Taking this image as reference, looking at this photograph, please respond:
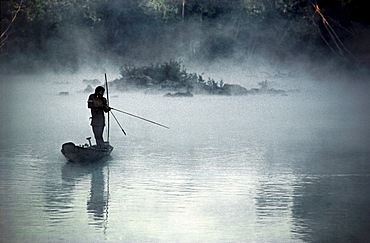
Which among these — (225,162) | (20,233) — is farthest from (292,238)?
(225,162)

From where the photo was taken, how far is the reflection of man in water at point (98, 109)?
9.48 meters

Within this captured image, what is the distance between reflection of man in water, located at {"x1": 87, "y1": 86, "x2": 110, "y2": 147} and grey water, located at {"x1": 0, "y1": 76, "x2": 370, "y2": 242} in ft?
1.46

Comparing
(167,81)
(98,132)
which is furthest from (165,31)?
(98,132)

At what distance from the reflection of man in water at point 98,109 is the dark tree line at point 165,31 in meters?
15.9

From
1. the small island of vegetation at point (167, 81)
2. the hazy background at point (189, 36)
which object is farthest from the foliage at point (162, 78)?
the hazy background at point (189, 36)

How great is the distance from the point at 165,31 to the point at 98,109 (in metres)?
16.3

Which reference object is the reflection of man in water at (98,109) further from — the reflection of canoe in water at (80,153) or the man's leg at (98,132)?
the reflection of canoe in water at (80,153)

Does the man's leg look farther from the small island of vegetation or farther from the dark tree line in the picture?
the dark tree line

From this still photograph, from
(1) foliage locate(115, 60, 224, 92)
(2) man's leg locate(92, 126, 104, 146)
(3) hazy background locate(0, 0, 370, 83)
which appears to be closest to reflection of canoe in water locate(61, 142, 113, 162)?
(2) man's leg locate(92, 126, 104, 146)

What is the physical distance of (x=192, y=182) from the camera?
7.92m

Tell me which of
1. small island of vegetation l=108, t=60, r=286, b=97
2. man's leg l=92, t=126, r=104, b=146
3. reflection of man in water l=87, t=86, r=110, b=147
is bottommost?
man's leg l=92, t=126, r=104, b=146

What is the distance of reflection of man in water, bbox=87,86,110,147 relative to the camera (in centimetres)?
948

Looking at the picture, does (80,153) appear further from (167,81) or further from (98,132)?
(167,81)

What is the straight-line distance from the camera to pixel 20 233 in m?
5.45
